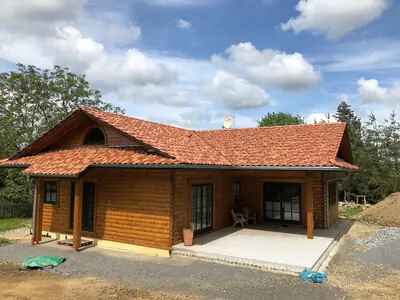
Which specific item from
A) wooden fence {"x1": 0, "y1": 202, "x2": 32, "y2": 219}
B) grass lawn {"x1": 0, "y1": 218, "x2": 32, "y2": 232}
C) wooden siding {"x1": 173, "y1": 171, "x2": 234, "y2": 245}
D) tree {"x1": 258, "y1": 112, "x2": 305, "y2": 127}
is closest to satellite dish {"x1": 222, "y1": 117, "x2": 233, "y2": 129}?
wooden siding {"x1": 173, "y1": 171, "x2": 234, "y2": 245}

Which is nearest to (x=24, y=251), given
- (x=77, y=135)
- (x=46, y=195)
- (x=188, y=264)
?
(x=46, y=195)

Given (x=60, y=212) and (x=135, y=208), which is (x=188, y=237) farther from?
(x=60, y=212)

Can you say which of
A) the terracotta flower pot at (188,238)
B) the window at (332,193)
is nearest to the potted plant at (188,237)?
the terracotta flower pot at (188,238)

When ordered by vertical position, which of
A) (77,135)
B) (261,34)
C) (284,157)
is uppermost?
(261,34)

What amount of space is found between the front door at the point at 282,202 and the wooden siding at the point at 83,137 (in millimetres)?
6825

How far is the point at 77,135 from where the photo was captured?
1241 centimetres

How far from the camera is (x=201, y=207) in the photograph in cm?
1130

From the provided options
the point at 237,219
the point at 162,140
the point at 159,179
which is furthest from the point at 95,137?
the point at 237,219

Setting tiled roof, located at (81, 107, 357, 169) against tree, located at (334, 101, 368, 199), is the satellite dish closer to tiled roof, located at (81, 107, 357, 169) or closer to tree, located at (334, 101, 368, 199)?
tiled roof, located at (81, 107, 357, 169)

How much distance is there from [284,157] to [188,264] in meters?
5.73

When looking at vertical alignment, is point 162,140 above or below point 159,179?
above

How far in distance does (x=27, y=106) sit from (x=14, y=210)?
8.04m

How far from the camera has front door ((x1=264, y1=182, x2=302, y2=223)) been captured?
44.6 feet

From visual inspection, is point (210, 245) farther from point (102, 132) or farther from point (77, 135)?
point (77, 135)
